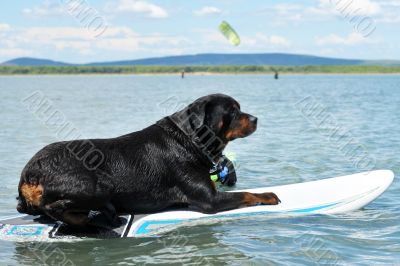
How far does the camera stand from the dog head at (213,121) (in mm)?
7488

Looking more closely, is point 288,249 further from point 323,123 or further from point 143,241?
point 323,123

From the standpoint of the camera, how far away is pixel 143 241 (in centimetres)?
736

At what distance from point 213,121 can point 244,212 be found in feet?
4.09

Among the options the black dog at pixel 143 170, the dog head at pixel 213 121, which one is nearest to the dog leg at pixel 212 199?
the black dog at pixel 143 170

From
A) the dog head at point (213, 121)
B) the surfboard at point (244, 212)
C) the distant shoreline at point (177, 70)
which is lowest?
the surfboard at point (244, 212)

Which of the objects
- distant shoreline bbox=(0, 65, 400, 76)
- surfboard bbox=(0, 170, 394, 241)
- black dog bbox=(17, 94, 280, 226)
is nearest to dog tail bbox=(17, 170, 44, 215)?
black dog bbox=(17, 94, 280, 226)

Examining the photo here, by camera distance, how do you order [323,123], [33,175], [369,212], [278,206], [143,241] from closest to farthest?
[33,175], [143,241], [278,206], [369,212], [323,123]

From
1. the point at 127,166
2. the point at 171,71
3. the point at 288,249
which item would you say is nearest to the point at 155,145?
the point at 127,166

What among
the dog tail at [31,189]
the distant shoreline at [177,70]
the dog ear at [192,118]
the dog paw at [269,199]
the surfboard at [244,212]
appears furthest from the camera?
the distant shoreline at [177,70]

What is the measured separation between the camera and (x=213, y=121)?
757cm

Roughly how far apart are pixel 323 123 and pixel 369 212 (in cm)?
1652

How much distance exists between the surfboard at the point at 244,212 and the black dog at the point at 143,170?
13 cm

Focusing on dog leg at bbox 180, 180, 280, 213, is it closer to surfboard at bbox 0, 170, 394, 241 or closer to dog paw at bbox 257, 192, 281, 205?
surfboard at bbox 0, 170, 394, 241

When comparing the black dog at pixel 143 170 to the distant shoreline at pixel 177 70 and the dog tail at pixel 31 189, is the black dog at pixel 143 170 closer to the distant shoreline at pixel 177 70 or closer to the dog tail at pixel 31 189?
the dog tail at pixel 31 189
